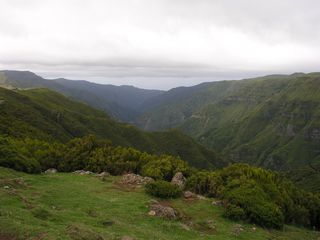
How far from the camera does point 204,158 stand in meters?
198

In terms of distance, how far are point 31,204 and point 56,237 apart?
8.00 m

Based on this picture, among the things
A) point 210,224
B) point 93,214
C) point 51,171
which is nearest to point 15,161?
A: point 51,171

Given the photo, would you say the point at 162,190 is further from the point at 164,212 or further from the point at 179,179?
the point at 179,179

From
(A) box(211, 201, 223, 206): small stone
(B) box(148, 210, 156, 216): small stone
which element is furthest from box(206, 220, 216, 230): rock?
(A) box(211, 201, 223, 206): small stone

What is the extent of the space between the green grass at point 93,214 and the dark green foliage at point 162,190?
33.8 inches

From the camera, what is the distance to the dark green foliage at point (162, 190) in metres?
35.2

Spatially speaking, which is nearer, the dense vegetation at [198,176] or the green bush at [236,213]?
the green bush at [236,213]

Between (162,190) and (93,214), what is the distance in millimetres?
9858

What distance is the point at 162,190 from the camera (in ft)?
116

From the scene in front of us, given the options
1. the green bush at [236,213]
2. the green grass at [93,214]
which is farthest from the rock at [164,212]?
the green bush at [236,213]

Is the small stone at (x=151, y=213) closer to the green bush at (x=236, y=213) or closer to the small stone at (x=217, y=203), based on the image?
the green bush at (x=236, y=213)

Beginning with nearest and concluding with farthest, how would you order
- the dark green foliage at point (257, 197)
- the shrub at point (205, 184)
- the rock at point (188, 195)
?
1. the dark green foliage at point (257, 197)
2. the rock at point (188, 195)
3. the shrub at point (205, 184)

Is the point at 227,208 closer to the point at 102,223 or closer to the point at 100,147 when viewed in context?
the point at 102,223

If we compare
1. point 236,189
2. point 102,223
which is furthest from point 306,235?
point 102,223
